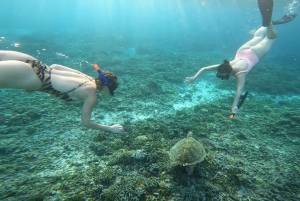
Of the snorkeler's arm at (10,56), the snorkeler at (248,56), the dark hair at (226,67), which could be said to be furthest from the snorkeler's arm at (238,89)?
the snorkeler's arm at (10,56)

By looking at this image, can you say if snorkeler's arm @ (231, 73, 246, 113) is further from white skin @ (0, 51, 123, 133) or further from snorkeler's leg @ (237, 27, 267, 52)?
white skin @ (0, 51, 123, 133)

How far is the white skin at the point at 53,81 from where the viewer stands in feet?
10.5

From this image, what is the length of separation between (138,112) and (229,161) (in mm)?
5130

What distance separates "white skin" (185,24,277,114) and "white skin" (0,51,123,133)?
362cm

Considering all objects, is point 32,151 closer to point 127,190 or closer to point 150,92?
point 127,190

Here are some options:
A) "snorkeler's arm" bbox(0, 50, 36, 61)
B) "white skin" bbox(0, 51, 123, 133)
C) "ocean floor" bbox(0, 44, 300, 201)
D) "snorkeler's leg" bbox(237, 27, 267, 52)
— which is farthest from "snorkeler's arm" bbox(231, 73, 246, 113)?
"snorkeler's arm" bbox(0, 50, 36, 61)

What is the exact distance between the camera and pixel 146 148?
18.7 ft

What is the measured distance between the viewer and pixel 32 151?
591 cm

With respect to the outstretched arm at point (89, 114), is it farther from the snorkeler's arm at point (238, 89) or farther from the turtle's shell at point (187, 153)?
the snorkeler's arm at point (238, 89)

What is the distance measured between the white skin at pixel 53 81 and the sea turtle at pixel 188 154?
5.55 feet

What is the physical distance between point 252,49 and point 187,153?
17.2 feet

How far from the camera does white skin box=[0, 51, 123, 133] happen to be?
3.20 meters

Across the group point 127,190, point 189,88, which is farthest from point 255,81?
point 127,190

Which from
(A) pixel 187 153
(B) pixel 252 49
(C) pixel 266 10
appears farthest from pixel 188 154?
(C) pixel 266 10
